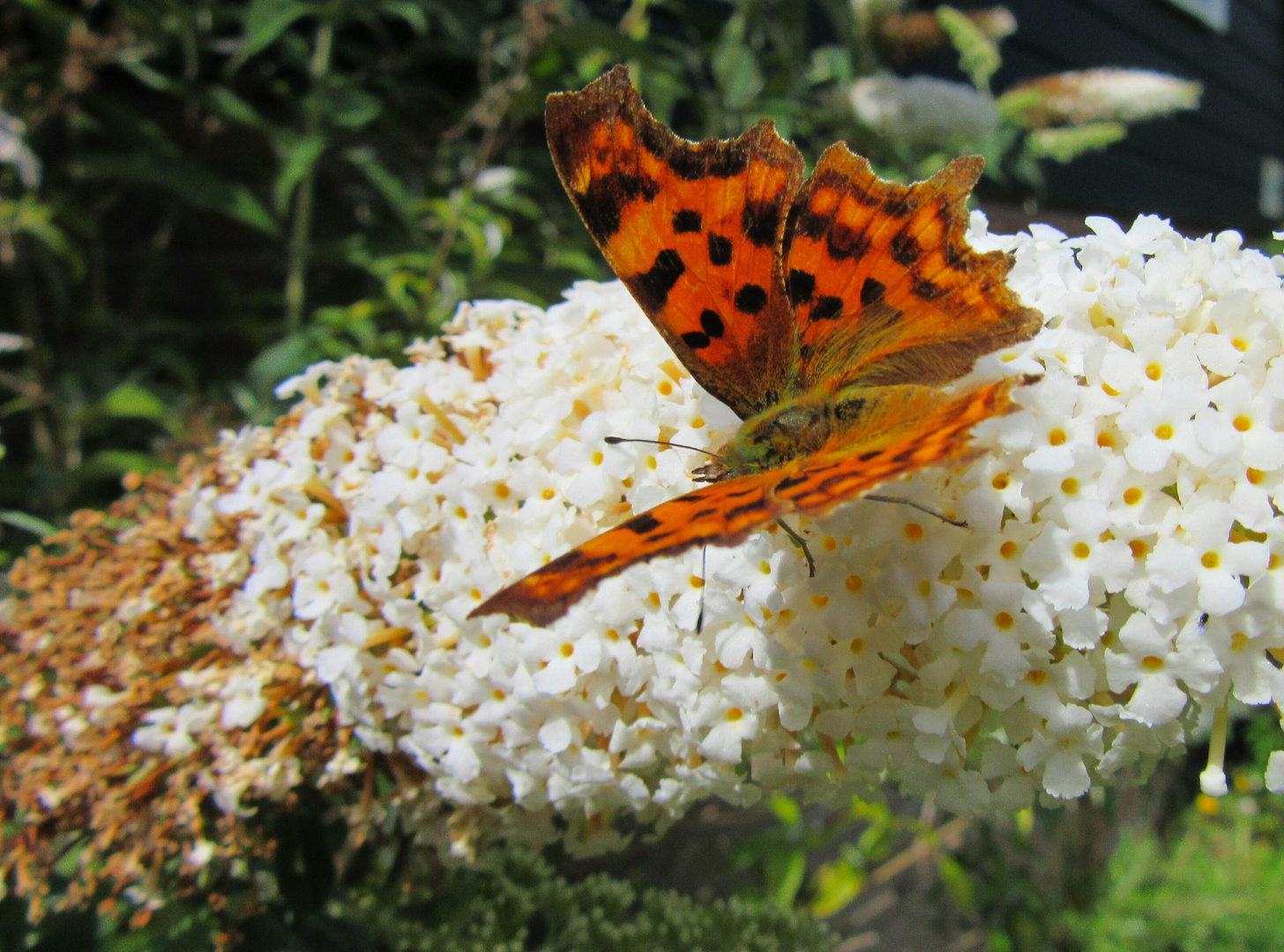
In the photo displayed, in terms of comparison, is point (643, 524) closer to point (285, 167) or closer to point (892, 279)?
point (892, 279)

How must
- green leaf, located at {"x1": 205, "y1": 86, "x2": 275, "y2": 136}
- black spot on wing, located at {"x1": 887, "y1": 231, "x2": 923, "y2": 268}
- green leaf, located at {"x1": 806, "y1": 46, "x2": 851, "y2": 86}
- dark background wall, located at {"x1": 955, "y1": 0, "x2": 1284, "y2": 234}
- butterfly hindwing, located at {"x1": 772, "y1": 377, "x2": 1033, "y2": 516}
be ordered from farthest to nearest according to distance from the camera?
dark background wall, located at {"x1": 955, "y1": 0, "x2": 1284, "y2": 234}
green leaf, located at {"x1": 806, "y1": 46, "x2": 851, "y2": 86}
green leaf, located at {"x1": 205, "y1": 86, "x2": 275, "y2": 136}
black spot on wing, located at {"x1": 887, "y1": 231, "x2": 923, "y2": 268}
butterfly hindwing, located at {"x1": 772, "y1": 377, "x2": 1033, "y2": 516}

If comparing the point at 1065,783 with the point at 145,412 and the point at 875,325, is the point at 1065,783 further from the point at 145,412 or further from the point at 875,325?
the point at 145,412

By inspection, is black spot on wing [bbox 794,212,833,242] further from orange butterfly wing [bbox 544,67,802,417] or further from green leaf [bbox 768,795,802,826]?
green leaf [bbox 768,795,802,826]

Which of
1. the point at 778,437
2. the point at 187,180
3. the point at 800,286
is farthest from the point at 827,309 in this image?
the point at 187,180

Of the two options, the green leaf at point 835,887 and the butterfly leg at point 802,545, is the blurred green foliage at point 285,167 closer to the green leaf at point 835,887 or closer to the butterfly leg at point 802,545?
the butterfly leg at point 802,545

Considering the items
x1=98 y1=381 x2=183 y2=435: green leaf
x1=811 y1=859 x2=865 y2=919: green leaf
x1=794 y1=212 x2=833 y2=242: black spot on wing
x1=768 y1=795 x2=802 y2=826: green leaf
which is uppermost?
x1=98 y1=381 x2=183 y2=435: green leaf

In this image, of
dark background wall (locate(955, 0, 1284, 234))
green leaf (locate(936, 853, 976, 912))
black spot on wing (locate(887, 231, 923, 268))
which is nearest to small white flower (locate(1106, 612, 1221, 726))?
black spot on wing (locate(887, 231, 923, 268))

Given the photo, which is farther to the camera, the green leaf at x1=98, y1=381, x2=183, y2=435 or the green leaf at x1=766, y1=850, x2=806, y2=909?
the green leaf at x1=766, y1=850, x2=806, y2=909
